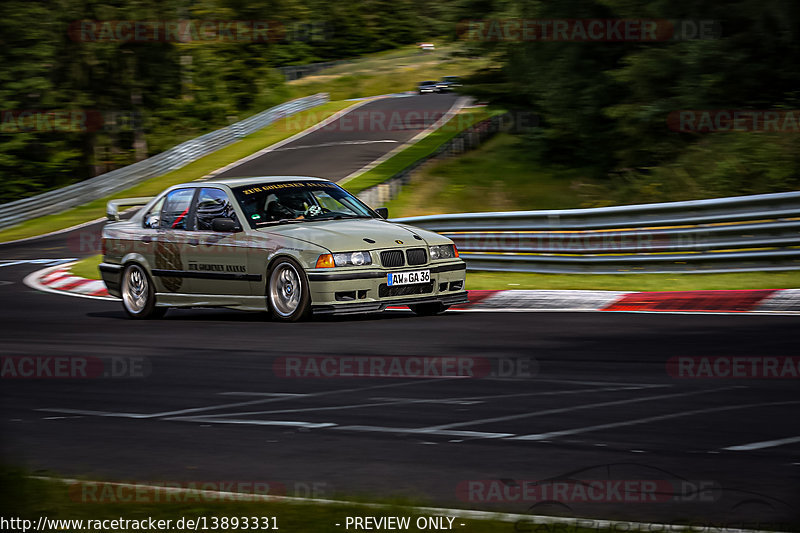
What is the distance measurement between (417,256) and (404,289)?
366 mm

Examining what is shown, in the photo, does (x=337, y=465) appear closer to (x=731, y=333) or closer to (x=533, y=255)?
(x=731, y=333)

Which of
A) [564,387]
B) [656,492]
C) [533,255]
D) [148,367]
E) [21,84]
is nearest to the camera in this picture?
[656,492]

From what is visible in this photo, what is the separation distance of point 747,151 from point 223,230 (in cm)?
958

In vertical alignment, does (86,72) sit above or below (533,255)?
above

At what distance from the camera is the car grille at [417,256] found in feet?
37.5

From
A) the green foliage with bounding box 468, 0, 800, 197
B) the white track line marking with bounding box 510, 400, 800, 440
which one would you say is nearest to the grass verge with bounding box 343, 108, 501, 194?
the green foliage with bounding box 468, 0, 800, 197

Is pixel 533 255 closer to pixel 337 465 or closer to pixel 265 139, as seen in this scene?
pixel 337 465

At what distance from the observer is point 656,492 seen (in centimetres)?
465

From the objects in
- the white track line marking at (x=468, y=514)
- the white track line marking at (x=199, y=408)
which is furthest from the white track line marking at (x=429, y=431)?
the white track line marking at (x=468, y=514)

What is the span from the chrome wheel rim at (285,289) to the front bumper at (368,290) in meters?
0.28

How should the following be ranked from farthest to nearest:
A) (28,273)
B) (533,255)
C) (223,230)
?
(28,273)
(533,255)
(223,230)

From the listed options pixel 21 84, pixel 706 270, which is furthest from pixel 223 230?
pixel 21 84

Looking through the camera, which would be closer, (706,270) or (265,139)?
(706,270)

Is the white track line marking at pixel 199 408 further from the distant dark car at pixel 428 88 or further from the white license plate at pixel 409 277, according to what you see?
the distant dark car at pixel 428 88
